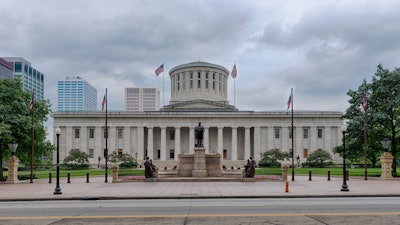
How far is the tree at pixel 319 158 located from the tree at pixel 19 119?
54.8 meters

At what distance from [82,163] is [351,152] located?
56080mm

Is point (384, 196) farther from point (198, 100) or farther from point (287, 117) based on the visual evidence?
point (198, 100)

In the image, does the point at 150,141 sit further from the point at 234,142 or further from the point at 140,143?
the point at 234,142

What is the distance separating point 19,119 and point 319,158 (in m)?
61.7

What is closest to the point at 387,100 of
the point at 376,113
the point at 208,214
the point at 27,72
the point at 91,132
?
the point at 376,113

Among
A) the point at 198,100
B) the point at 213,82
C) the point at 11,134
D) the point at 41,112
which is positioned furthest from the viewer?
the point at 213,82

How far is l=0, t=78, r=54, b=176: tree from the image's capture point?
122 ft

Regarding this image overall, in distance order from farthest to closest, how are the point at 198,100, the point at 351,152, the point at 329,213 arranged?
the point at 198,100
the point at 351,152
the point at 329,213

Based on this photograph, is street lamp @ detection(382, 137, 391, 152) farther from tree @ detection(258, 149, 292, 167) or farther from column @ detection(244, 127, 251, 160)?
column @ detection(244, 127, 251, 160)

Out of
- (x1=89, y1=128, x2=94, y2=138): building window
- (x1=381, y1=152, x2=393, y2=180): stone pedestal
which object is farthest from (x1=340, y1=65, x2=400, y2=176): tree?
(x1=89, y1=128, x2=94, y2=138): building window

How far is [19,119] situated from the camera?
37500 mm

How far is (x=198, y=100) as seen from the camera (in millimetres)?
97250

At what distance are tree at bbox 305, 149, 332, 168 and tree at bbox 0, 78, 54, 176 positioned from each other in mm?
54759

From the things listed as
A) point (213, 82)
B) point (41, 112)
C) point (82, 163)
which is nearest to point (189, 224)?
point (41, 112)
